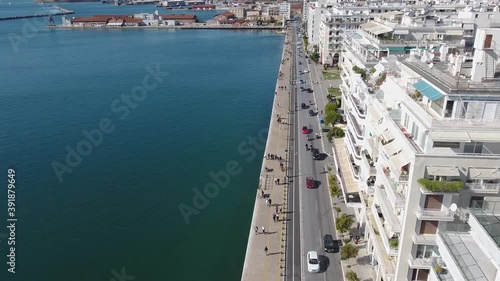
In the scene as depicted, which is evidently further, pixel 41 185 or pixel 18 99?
pixel 18 99

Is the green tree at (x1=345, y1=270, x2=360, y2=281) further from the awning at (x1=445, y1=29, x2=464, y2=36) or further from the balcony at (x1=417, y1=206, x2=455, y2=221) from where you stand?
the awning at (x1=445, y1=29, x2=464, y2=36)

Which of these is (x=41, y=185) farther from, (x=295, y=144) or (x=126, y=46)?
(x=126, y=46)

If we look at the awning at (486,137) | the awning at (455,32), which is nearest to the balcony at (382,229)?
the awning at (486,137)

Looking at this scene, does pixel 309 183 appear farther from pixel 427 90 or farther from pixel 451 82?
pixel 451 82

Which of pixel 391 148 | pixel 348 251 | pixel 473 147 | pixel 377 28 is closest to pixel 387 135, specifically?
pixel 391 148

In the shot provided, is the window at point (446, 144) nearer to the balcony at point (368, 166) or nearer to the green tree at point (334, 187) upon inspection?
the balcony at point (368, 166)

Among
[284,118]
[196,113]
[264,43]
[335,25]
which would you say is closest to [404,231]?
[284,118]
